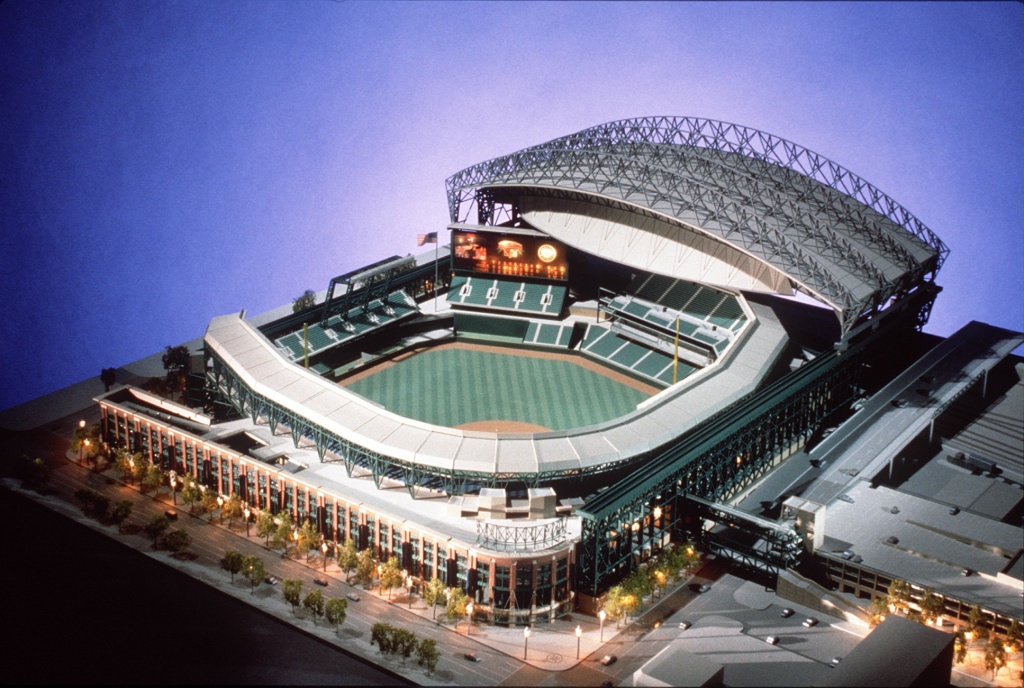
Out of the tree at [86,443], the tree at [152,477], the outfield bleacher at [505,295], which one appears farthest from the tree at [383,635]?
the outfield bleacher at [505,295]

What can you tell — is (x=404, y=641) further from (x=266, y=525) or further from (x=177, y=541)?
(x=177, y=541)

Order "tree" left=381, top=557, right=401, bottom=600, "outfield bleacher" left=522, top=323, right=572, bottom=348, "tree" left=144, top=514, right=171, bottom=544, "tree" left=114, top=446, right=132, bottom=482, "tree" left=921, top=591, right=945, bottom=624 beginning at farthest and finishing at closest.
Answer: "outfield bleacher" left=522, top=323, right=572, bottom=348
"tree" left=114, top=446, right=132, bottom=482
"tree" left=144, top=514, right=171, bottom=544
"tree" left=381, top=557, right=401, bottom=600
"tree" left=921, top=591, right=945, bottom=624

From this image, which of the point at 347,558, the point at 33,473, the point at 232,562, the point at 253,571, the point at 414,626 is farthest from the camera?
the point at 33,473

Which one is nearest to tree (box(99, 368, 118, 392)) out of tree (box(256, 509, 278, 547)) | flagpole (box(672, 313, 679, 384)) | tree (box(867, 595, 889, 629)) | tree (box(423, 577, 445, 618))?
tree (box(256, 509, 278, 547))

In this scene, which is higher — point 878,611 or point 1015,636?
point 878,611

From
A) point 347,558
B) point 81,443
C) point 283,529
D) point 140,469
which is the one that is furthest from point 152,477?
point 347,558

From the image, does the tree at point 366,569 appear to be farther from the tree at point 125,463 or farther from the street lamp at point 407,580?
the tree at point 125,463

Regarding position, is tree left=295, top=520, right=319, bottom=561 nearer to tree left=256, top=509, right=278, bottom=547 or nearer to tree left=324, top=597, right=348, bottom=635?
tree left=256, top=509, right=278, bottom=547

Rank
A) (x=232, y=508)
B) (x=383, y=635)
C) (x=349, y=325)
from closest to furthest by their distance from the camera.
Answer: (x=383, y=635), (x=232, y=508), (x=349, y=325)
